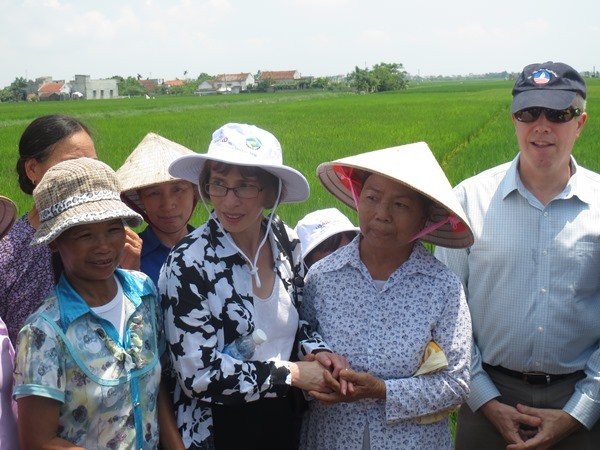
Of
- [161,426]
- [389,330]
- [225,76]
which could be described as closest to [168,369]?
[161,426]

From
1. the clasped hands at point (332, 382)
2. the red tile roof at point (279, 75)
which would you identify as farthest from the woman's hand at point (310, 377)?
the red tile roof at point (279, 75)

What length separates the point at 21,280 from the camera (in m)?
1.98

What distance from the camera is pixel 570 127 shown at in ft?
7.34

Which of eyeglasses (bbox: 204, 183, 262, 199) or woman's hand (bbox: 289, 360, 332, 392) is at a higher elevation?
eyeglasses (bbox: 204, 183, 262, 199)

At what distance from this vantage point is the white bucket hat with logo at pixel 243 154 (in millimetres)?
1870

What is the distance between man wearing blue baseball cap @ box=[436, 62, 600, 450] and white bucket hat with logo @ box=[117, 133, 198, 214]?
117 centimetres

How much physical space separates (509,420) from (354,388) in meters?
0.77

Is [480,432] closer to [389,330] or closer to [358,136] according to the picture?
[389,330]

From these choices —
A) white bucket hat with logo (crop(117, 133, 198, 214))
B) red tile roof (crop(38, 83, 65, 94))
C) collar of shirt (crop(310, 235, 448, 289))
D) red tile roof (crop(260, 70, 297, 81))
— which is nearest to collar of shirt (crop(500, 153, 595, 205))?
collar of shirt (crop(310, 235, 448, 289))

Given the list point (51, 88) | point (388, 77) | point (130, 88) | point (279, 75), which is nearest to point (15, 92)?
point (51, 88)

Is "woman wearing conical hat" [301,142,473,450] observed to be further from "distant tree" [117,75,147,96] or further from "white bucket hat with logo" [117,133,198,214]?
"distant tree" [117,75,147,96]

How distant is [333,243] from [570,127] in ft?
3.20

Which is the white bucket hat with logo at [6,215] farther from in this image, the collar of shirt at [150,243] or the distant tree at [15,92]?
the distant tree at [15,92]

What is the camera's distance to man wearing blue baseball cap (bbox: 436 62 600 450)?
7.29 feet
